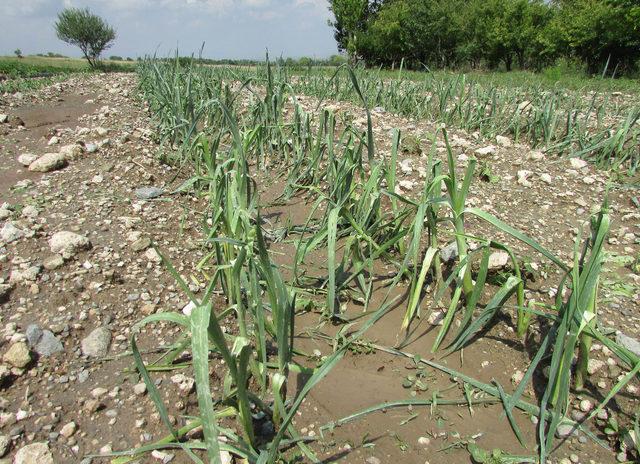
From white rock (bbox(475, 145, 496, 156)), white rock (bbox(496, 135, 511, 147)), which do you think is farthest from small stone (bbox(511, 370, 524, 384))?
white rock (bbox(496, 135, 511, 147))

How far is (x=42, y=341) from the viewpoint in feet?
5.10

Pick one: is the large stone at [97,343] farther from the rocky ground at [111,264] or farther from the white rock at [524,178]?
the white rock at [524,178]

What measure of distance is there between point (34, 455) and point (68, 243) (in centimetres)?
109

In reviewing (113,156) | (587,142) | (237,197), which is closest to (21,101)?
(113,156)

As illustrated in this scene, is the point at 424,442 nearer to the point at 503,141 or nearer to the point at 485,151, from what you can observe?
the point at 485,151

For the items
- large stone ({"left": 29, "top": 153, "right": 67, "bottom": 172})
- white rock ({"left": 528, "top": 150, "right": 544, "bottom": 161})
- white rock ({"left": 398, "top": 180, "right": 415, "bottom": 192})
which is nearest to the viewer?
white rock ({"left": 398, "top": 180, "right": 415, "bottom": 192})

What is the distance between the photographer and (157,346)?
1625 mm

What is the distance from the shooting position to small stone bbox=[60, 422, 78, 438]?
126cm

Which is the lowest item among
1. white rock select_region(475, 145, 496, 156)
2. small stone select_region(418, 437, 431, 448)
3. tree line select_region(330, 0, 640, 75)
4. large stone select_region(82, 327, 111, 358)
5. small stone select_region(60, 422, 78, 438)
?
small stone select_region(418, 437, 431, 448)

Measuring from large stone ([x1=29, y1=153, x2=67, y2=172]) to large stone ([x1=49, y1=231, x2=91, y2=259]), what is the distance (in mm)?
1191

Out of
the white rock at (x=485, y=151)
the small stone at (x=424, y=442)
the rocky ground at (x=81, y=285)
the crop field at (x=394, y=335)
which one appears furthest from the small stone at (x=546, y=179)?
the rocky ground at (x=81, y=285)

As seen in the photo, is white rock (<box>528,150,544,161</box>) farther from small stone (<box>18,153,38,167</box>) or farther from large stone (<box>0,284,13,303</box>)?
small stone (<box>18,153,38,167</box>)

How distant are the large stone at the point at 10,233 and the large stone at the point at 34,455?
124 centimetres

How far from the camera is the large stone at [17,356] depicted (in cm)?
144
